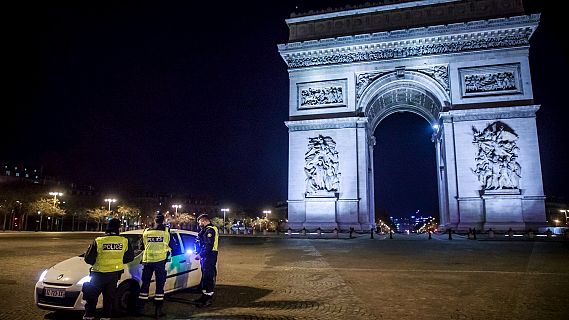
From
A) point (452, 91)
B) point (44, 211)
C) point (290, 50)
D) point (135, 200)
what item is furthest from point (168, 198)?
point (452, 91)

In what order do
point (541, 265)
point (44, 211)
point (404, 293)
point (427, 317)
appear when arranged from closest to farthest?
point (427, 317), point (404, 293), point (541, 265), point (44, 211)

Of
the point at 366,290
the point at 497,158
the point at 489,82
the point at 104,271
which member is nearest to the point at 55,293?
the point at 104,271

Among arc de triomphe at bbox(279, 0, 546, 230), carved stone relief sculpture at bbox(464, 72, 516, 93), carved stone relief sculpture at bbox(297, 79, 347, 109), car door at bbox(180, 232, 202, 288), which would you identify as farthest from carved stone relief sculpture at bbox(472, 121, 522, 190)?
car door at bbox(180, 232, 202, 288)

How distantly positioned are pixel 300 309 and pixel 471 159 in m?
25.0

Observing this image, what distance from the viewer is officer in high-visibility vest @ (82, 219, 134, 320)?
221 inches

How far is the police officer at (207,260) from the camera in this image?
6.88m

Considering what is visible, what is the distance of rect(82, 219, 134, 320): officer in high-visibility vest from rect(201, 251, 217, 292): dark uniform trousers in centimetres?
148

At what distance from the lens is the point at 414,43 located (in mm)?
30281

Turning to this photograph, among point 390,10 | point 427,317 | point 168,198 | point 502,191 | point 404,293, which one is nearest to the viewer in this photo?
point 427,317

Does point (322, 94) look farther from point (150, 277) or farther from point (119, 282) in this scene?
point (119, 282)

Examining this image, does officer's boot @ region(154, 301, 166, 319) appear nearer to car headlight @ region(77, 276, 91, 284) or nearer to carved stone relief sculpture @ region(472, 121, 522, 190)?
car headlight @ region(77, 276, 91, 284)

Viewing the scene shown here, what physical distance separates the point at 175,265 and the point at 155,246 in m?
1.02

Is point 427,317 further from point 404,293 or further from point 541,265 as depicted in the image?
point 541,265

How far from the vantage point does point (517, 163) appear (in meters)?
26.6
